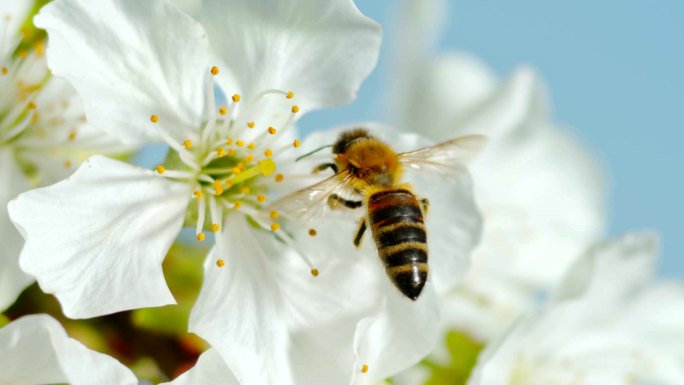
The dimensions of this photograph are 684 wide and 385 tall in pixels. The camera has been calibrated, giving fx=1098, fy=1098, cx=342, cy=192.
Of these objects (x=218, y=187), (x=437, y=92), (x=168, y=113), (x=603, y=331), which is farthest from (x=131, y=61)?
(x=437, y=92)

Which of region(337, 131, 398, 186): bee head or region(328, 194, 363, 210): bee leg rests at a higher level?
region(337, 131, 398, 186): bee head

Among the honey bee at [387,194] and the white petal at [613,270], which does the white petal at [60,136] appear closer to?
the honey bee at [387,194]

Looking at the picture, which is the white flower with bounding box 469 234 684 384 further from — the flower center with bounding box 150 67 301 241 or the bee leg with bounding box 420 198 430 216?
the flower center with bounding box 150 67 301 241

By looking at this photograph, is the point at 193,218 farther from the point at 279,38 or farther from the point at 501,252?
the point at 501,252

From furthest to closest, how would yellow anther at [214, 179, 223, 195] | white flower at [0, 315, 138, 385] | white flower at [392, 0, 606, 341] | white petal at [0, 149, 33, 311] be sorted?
1. white flower at [392, 0, 606, 341]
2. yellow anther at [214, 179, 223, 195]
3. white petal at [0, 149, 33, 311]
4. white flower at [0, 315, 138, 385]

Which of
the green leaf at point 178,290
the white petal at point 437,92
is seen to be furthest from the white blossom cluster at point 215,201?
the white petal at point 437,92

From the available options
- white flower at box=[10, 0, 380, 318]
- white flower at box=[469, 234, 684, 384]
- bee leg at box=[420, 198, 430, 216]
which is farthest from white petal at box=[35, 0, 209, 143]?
white flower at box=[469, 234, 684, 384]
